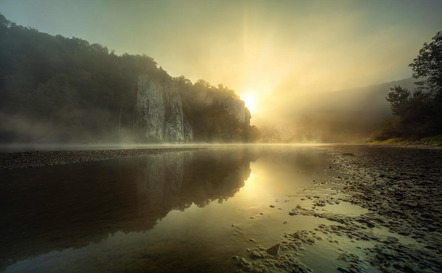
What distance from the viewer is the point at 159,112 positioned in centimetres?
8781

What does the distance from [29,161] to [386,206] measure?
3443 centimetres

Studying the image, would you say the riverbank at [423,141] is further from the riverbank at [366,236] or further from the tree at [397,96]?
the riverbank at [366,236]

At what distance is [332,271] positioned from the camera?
146 inches

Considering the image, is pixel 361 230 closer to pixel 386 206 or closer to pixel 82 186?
pixel 386 206

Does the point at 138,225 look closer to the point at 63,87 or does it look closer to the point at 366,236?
the point at 366,236

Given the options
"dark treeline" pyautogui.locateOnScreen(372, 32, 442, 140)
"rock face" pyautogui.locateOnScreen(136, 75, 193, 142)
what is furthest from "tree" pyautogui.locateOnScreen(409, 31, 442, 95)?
"rock face" pyautogui.locateOnScreen(136, 75, 193, 142)

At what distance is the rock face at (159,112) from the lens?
8181 cm

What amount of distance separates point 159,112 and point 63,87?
36.9 metres

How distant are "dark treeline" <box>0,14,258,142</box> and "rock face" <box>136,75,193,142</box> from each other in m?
3.66

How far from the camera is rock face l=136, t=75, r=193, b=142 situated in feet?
268

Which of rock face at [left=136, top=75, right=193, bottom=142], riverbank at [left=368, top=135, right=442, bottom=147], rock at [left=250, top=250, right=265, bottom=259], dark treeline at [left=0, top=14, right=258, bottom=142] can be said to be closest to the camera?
rock at [left=250, top=250, right=265, bottom=259]

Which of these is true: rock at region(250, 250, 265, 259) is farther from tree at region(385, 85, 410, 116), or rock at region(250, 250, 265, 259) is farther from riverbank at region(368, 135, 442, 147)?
tree at region(385, 85, 410, 116)

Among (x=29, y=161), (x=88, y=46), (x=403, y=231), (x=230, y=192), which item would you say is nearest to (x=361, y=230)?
(x=403, y=231)

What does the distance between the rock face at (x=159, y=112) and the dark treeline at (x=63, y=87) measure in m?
3.66
